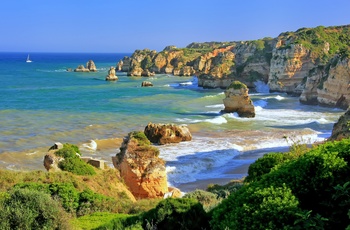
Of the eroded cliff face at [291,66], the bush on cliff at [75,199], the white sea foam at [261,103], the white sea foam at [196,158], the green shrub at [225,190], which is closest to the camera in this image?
the bush on cliff at [75,199]

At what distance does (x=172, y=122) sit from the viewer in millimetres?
42688

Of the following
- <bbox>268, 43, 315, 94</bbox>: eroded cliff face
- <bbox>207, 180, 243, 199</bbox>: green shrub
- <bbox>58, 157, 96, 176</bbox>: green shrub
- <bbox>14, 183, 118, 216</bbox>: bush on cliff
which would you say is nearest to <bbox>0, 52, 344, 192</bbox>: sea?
<bbox>207, 180, 243, 199</bbox>: green shrub

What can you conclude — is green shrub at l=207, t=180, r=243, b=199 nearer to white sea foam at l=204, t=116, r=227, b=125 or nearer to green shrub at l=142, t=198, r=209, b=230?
green shrub at l=142, t=198, r=209, b=230

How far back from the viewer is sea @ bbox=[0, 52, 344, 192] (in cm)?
2700

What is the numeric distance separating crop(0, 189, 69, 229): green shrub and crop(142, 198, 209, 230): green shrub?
1.89 m

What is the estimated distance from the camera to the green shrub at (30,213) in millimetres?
7832

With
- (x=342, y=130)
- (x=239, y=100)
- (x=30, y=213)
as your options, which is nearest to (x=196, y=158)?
(x=342, y=130)

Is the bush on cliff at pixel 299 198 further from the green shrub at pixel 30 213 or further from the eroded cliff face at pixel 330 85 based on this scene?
the eroded cliff face at pixel 330 85

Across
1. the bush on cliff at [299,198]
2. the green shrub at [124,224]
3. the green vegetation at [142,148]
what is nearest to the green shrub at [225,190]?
the green vegetation at [142,148]

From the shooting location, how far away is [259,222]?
6.43 metres

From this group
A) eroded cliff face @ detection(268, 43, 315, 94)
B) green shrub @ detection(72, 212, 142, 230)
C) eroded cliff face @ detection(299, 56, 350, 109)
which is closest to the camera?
green shrub @ detection(72, 212, 142, 230)

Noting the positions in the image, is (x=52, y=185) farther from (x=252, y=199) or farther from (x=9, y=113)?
(x=9, y=113)

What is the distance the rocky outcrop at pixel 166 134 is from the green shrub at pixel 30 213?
24.4 metres

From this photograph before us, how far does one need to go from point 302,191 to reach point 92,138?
2905cm
